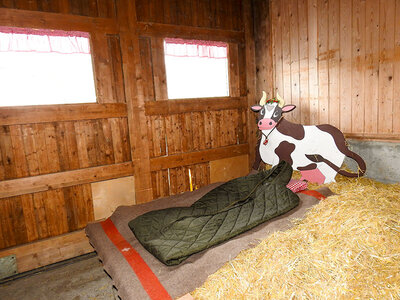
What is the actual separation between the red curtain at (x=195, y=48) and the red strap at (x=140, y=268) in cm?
235

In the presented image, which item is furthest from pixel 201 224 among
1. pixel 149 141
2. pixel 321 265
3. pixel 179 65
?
pixel 179 65

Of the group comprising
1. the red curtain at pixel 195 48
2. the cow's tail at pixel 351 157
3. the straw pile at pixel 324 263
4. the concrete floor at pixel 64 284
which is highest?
the red curtain at pixel 195 48

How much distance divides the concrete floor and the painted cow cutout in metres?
2.27

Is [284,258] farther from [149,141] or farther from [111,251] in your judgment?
[149,141]

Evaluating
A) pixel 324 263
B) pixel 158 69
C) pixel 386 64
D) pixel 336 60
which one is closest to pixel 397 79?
pixel 386 64

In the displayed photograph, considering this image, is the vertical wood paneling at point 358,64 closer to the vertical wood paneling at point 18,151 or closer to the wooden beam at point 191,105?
the wooden beam at point 191,105

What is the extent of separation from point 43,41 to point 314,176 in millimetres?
3232

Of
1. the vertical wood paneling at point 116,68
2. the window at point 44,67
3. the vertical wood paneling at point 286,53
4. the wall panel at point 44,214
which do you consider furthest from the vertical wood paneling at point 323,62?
the wall panel at point 44,214

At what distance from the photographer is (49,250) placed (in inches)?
116

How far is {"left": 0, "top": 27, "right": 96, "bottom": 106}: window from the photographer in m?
2.68

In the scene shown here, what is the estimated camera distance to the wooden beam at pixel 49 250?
2.81 meters

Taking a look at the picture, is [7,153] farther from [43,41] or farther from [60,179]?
[43,41]

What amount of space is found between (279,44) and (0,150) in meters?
3.61

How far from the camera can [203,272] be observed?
63.8 inches
